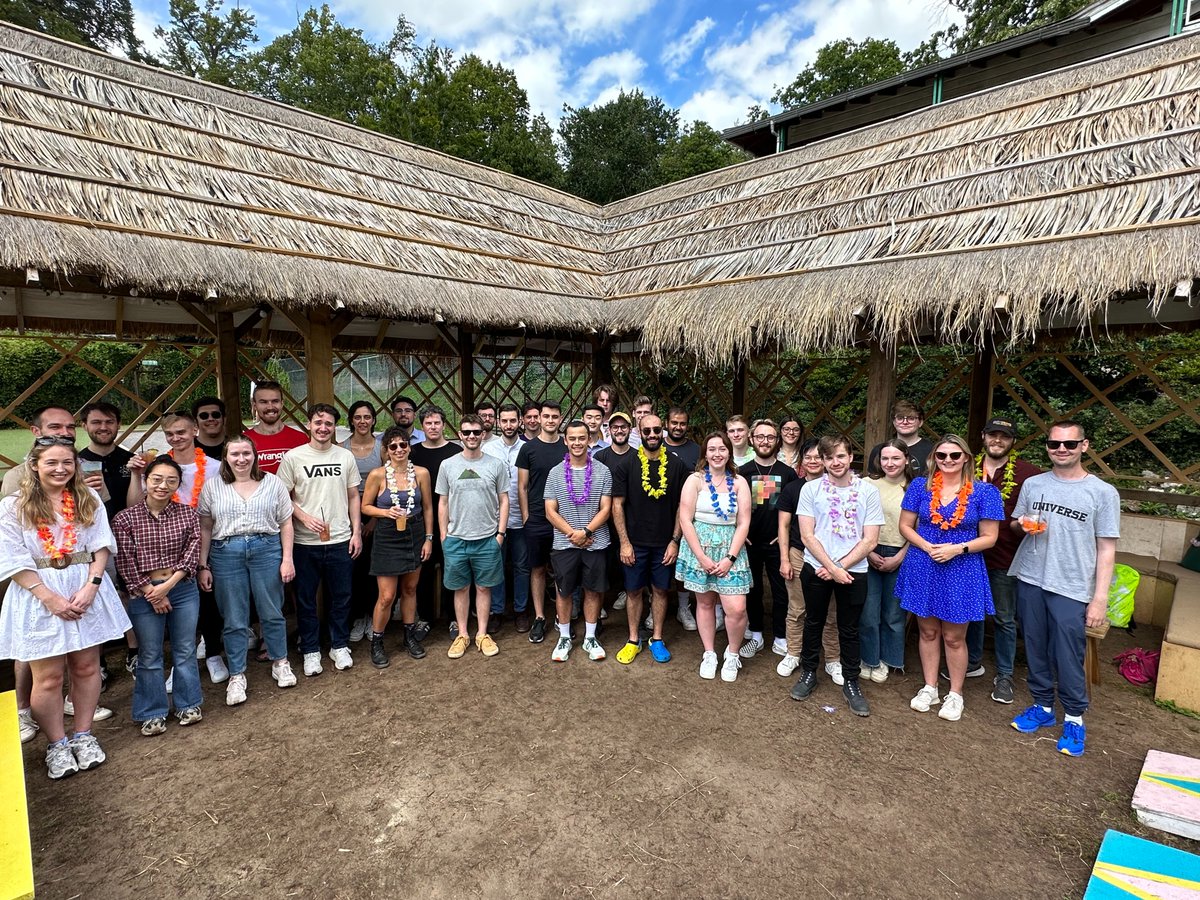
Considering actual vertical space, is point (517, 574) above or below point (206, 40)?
below

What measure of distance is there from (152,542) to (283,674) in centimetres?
99

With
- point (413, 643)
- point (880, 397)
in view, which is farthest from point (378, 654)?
point (880, 397)

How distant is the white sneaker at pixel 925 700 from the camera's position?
295 cm

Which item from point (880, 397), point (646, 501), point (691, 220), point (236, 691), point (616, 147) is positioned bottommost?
point (236, 691)

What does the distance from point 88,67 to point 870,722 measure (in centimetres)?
746

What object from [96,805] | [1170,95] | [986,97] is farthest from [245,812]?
[986,97]

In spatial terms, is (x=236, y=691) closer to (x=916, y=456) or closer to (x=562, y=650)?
(x=562, y=650)

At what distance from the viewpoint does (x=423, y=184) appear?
6277mm

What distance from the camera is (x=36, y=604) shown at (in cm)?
230

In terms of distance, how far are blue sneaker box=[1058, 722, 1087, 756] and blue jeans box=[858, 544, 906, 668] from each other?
76 centimetres

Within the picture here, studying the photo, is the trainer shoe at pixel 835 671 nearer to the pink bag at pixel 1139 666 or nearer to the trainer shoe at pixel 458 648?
the pink bag at pixel 1139 666

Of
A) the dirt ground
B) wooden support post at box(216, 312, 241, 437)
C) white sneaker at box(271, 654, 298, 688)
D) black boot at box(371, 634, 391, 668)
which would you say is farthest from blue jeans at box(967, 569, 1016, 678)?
wooden support post at box(216, 312, 241, 437)

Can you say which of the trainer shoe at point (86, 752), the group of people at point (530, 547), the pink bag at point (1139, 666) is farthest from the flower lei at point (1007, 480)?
the trainer shoe at point (86, 752)

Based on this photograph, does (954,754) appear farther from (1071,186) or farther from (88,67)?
(88,67)
